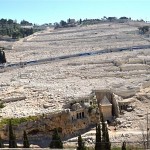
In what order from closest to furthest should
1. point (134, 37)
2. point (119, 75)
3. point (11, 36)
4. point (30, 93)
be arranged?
point (30, 93), point (119, 75), point (134, 37), point (11, 36)

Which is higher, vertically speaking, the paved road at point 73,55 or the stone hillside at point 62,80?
the paved road at point 73,55

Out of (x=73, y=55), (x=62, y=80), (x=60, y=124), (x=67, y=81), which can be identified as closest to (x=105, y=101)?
(x=60, y=124)

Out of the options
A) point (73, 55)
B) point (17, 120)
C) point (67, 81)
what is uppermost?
point (73, 55)

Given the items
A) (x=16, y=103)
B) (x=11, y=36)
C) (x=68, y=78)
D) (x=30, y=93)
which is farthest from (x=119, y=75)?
(x=11, y=36)

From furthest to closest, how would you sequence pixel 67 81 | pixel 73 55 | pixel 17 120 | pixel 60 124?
pixel 73 55
pixel 67 81
pixel 60 124
pixel 17 120

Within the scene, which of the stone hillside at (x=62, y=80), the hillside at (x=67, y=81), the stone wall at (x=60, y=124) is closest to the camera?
the stone wall at (x=60, y=124)

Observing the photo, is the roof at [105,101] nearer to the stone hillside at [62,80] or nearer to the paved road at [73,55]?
the stone hillside at [62,80]

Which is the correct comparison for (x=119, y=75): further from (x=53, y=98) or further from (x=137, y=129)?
(x=137, y=129)

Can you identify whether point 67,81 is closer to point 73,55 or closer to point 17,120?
point 17,120

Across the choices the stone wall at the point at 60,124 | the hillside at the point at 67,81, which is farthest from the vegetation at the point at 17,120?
the hillside at the point at 67,81

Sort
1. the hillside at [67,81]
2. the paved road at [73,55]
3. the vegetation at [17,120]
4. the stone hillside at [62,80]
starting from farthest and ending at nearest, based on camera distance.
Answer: the paved road at [73,55] → the stone hillside at [62,80] → the hillside at [67,81] → the vegetation at [17,120]

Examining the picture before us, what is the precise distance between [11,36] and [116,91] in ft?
197

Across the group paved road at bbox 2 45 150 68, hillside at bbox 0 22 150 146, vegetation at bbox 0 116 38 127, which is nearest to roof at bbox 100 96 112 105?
hillside at bbox 0 22 150 146

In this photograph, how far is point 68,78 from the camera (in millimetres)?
42406
